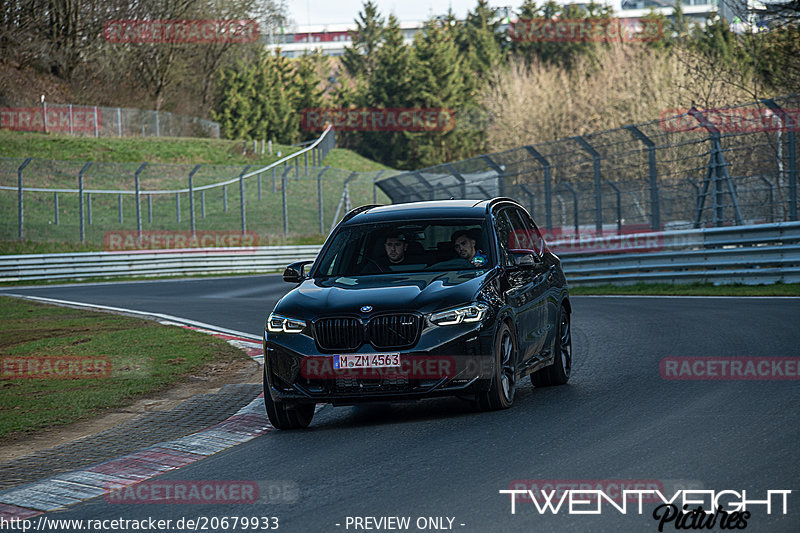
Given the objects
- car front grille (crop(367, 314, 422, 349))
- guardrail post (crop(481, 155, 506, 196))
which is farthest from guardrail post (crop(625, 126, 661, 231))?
car front grille (crop(367, 314, 422, 349))

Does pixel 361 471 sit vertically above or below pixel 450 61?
below

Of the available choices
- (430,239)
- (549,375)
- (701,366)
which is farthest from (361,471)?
(701,366)

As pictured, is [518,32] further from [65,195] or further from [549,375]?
[549,375]

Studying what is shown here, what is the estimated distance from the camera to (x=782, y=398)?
8.68 meters

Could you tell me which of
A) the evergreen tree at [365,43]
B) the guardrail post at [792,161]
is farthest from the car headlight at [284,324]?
the evergreen tree at [365,43]

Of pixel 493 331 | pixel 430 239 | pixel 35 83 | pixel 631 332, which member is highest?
pixel 35 83

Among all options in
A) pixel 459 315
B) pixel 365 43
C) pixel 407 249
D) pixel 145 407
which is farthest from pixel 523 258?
pixel 365 43

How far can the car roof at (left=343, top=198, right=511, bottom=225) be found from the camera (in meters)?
9.77

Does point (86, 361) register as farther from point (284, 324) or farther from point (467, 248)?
point (467, 248)

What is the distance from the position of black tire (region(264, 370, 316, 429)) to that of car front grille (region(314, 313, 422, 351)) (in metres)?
0.67

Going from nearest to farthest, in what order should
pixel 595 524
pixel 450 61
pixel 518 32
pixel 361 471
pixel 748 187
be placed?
1. pixel 595 524
2. pixel 361 471
3. pixel 748 187
4. pixel 450 61
5. pixel 518 32

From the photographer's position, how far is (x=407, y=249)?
9508 mm

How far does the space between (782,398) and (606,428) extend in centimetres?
179

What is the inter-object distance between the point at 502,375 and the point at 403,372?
981 millimetres
